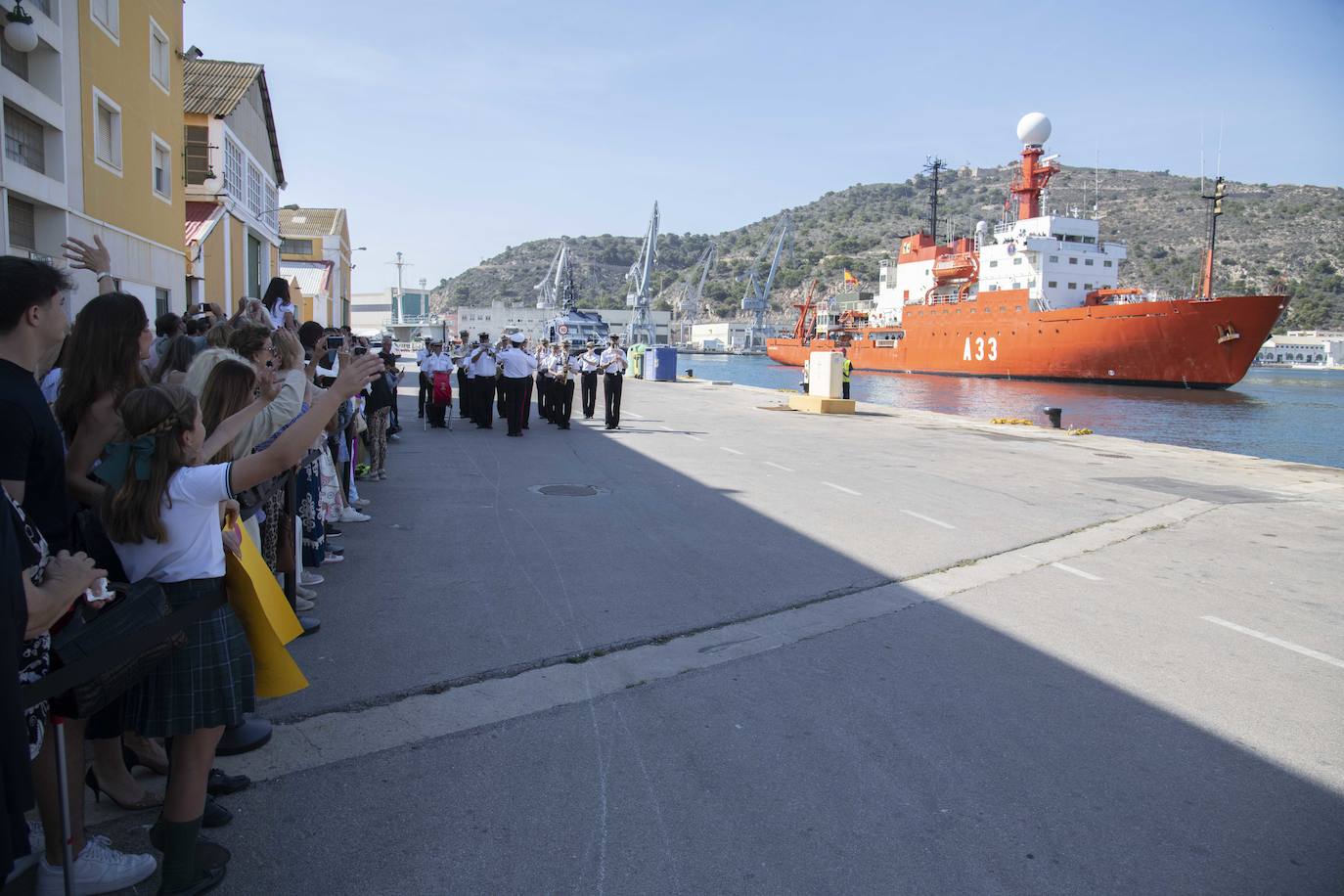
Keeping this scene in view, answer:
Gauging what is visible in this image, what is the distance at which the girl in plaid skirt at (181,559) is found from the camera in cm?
267

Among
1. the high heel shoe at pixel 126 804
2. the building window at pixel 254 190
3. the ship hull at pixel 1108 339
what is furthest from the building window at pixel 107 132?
the ship hull at pixel 1108 339

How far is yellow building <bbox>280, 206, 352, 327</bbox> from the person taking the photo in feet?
133

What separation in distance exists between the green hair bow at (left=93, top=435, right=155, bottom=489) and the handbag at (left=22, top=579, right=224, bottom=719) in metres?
0.33

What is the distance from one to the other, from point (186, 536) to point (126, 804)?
123 cm

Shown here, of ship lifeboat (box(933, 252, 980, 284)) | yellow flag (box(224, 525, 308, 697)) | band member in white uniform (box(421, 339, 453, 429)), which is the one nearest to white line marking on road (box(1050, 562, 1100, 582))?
yellow flag (box(224, 525, 308, 697))

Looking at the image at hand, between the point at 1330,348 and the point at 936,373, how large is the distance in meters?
76.5

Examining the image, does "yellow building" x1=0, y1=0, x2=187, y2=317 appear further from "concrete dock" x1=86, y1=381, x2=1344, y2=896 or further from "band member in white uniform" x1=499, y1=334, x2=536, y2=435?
"concrete dock" x1=86, y1=381, x2=1344, y2=896

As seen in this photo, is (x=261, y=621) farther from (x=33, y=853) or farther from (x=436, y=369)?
(x=436, y=369)

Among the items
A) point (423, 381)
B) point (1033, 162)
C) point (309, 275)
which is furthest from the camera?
point (1033, 162)

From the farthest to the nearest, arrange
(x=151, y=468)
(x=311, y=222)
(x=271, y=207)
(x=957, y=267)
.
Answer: (x=957, y=267), (x=311, y=222), (x=271, y=207), (x=151, y=468)

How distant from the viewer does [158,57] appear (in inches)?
701

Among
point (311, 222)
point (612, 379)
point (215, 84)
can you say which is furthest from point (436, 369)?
point (311, 222)

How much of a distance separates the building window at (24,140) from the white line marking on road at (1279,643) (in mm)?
14659

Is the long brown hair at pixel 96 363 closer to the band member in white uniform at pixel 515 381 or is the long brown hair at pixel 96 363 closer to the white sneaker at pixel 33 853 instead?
the white sneaker at pixel 33 853
